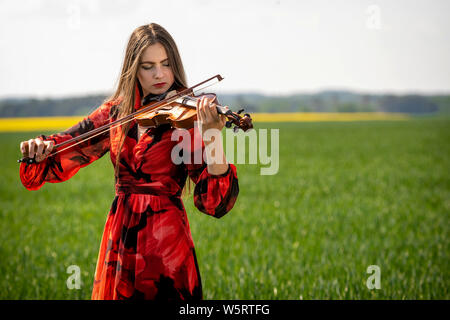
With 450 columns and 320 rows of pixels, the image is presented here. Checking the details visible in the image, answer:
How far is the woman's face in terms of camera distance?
2.41m

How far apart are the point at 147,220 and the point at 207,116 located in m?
0.70

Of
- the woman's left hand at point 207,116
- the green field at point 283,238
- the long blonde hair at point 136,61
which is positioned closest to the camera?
the woman's left hand at point 207,116

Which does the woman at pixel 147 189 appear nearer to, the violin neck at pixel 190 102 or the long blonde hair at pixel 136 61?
the long blonde hair at pixel 136 61

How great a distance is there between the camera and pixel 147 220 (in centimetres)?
243

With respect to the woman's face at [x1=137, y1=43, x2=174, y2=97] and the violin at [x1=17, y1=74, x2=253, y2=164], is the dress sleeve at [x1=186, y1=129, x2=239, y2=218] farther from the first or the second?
the woman's face at [x1=137, y1=43, x2=174, y2=97]

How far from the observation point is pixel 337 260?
6562mm

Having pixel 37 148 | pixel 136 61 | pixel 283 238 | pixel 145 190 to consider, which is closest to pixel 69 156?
pixel 37 148

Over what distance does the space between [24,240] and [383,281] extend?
19.3 ft

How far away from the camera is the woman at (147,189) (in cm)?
240

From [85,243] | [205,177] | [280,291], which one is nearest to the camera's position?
[205,177]

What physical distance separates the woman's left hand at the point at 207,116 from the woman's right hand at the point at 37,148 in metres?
0.79

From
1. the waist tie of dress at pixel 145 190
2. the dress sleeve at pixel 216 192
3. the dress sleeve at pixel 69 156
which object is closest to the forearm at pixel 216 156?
the dress sleeve at pixel 216 192
